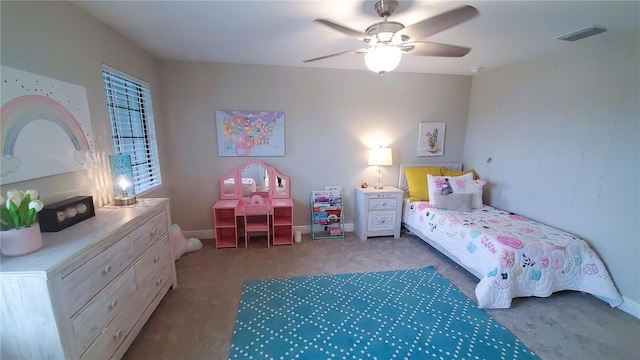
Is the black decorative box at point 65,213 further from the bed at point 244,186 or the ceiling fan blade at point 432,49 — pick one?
the ceiling fan blade at point 432,49

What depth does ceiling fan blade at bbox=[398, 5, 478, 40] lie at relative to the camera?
1342mm

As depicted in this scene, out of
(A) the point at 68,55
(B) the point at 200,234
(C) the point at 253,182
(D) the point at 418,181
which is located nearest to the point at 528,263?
(D) the point at 418,181

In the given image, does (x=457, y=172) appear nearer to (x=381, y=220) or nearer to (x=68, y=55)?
(x=381, y=220)

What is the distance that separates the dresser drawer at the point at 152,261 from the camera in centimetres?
176

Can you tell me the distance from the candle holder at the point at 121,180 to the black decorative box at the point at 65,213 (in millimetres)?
288

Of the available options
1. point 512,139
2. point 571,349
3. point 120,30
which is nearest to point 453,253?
point 571,349

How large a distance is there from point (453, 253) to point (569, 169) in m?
1.39

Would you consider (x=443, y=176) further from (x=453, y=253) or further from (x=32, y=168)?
(x=32, y=168)

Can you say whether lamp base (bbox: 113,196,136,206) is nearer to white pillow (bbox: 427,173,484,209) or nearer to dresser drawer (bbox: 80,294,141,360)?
dresser drawer (bbox: 80,294,141,360)

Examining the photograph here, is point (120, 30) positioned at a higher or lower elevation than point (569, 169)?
higher

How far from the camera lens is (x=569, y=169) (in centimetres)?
249

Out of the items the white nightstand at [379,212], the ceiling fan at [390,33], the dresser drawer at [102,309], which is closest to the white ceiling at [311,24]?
the ceiling fan at [390,33]

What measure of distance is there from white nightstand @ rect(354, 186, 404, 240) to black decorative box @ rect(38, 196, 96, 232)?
271 centimetres

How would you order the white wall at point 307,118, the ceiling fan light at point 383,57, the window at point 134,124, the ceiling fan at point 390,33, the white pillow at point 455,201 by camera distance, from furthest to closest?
1. the white wall at point 307,118
2. the white pillow at point 455,201
3. the window at point 134,124
4. the ceiling fan light at point 383,57
5. the ceiling fan at point 390,33
